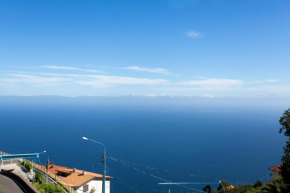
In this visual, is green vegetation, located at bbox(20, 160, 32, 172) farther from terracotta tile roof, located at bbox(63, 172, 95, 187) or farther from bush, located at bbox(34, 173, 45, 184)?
terracotta tile roof, located at bbox(63, 172, 95, 187)

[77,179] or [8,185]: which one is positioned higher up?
[8,185]

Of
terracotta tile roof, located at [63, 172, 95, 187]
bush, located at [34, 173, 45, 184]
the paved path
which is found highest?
the paved path

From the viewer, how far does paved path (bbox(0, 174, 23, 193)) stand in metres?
14.8

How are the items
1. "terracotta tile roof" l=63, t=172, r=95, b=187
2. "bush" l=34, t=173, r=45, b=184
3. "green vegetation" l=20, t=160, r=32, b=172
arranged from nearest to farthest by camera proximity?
1. "bush" l=34, t=173, r=45, b=184
2. "green vegetation" l=20, t=160, r=32, b=172
3. "terracotta tile roof" l=63, t=172, r=95, b=187

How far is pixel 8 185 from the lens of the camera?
1611cm

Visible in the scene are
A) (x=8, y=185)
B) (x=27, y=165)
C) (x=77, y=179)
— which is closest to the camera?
(x=8, y=185)

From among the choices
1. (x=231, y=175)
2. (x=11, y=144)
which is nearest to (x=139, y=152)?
(x=231, y=175)

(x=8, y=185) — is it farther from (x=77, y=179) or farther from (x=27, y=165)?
(x=77, y=179)

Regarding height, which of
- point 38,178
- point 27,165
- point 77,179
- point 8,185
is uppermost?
point 8,185

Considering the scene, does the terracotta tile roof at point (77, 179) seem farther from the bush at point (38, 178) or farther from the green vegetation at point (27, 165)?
the bush at point (38, 178)

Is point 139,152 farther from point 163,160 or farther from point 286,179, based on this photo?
point 286,179

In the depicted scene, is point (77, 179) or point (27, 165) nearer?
point (27, 165)

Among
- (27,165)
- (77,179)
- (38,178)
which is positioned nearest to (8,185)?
(38,178)

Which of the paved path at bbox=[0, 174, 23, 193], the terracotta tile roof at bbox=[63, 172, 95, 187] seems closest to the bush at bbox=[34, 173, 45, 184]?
the paved path at bbox=[0, 174, 23, 193]
